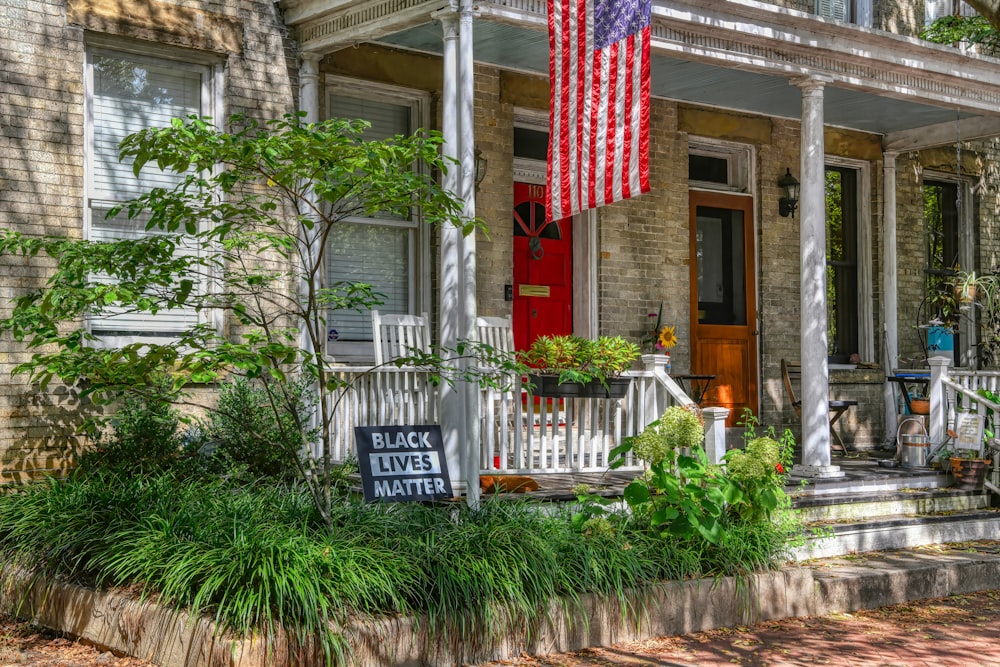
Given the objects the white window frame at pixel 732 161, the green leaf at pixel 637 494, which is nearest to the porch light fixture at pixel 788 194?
the white window frame at pixel 732 161

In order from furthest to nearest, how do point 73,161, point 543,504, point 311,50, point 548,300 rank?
point 548,300 → point 311,50 → point 73,161 → point 543,504

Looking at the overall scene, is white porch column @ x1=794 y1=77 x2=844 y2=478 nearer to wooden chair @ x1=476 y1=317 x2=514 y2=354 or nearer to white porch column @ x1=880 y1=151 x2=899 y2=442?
wooden chair @ x1=476 y1=317 x2=514 y2=354

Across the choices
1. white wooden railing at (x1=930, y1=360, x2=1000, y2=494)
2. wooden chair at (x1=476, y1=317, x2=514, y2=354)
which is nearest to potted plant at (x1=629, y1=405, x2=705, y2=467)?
wooden chair at (x1=476, y1=317, x2=514, y2=354)

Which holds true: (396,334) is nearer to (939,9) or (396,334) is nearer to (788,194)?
(788,194)

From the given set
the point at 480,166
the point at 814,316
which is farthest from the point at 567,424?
the point at 480,166

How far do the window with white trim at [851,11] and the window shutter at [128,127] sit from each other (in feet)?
22.9

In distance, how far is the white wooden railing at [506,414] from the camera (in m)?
7.87

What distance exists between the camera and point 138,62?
331 inches

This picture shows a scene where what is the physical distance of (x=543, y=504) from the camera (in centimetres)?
722

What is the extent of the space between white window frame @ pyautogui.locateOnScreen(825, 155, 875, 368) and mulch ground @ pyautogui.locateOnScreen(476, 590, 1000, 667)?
20.6 ft

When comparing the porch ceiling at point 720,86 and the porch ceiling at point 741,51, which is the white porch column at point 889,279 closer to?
the porch ceiling at point 720,86

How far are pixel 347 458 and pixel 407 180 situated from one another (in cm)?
304

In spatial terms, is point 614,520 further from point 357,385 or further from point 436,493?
point 357,385

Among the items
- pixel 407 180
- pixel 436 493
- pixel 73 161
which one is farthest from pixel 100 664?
pixel 73 161
